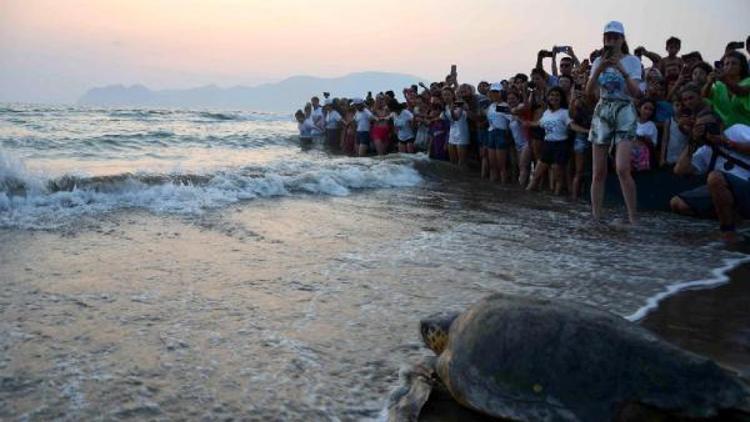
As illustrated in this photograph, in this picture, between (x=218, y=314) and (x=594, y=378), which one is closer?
(x=594, y=378)

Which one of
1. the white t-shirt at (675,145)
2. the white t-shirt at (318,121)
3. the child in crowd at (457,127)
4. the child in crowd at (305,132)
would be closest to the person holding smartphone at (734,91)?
the white t-shirt at (675,145)

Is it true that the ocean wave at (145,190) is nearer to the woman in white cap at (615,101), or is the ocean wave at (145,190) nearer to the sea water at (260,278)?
the sea water at (260,278)

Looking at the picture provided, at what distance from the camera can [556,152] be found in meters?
7.55

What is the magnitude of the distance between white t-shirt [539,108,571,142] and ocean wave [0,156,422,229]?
2.27 meters

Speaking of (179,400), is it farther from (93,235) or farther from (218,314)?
(93,235)

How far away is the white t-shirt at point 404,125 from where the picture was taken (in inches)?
478

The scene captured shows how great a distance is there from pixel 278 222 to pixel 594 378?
12.8 ft

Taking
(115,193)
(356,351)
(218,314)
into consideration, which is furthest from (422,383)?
(115,193)

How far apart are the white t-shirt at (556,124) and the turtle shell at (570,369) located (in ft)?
18.6

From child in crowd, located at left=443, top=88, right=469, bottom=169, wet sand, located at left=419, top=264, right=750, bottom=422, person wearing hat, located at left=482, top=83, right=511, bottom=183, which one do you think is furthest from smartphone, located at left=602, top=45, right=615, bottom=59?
child in crowd, located at left=443, top=88, right=469, bottom=169

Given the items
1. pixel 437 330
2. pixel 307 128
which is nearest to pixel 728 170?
pixel 437 330

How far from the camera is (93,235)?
14.7ft

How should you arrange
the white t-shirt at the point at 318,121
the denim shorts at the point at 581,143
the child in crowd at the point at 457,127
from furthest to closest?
the white t-shirt at the point at 318,121
the child in crowd at the point at 457,127
the denim shorts at the point at 581,143

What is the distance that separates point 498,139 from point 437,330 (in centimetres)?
702
